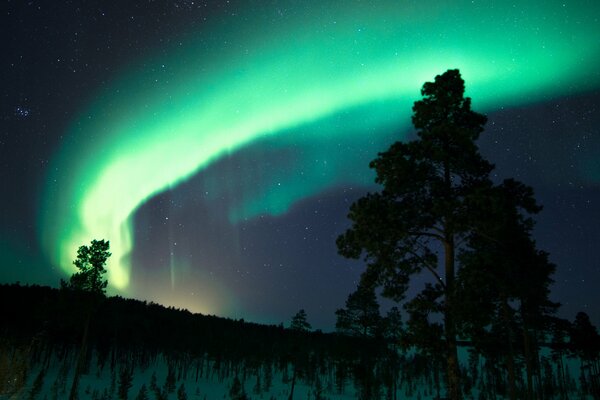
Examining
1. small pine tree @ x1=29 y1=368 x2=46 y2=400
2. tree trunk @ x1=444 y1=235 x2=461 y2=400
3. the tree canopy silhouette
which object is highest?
the tree canopy silhouette

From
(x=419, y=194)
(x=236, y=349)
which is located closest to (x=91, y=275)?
(x=419, y=194)

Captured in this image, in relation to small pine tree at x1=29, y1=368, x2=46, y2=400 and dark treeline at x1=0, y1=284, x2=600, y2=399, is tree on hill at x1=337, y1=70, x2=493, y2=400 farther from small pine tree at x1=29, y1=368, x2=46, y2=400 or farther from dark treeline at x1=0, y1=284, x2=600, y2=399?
small pine tree at x1=29, y1=368, x2=46, y2=400

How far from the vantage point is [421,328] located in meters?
15.1

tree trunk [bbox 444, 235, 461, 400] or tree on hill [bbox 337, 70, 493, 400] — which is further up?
tree on hill [bbox 337, 70, 493, 400]

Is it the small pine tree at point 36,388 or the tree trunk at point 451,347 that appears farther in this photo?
the small pine tree at point 36,388

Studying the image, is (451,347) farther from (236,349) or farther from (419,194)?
(236,349)

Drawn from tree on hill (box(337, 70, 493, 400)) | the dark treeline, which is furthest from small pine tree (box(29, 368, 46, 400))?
tree on hill (box(337, 70, 493, 400))

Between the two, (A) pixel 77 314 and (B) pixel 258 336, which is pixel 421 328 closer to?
(A) pixel 77 314

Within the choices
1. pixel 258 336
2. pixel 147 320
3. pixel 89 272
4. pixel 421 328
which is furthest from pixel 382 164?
pixel 258 336

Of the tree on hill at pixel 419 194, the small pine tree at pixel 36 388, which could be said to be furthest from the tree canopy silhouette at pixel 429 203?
the small pine tree at pixel 36 388

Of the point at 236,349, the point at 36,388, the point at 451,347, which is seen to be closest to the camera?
the point at 451,347

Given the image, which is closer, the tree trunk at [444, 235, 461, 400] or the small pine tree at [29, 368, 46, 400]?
the tree trunk at [444, 235, 461, 400]

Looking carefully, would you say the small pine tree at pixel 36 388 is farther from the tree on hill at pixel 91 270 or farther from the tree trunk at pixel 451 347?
the tree trunk at pixel 451 347

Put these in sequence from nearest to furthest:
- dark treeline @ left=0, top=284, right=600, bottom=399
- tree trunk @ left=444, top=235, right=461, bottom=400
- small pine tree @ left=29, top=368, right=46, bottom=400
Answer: tree trunk @ left=444, top=235, right=461, bottom=400 → small pine tree @ left=29, top=368, right=46, bottom=400 → dark treeline @ left=0, top=284, right=600, bottom=399
